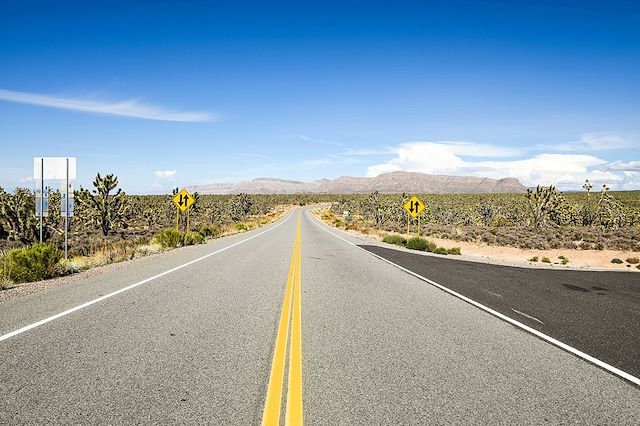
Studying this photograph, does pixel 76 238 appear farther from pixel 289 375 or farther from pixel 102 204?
pixel 289 375

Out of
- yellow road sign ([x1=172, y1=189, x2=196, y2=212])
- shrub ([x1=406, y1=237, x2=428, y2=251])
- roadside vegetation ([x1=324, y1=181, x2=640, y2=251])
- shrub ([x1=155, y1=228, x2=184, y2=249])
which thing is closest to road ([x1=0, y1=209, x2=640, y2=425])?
shrub ([x1=155, y1=228, x2=184, y2=249])

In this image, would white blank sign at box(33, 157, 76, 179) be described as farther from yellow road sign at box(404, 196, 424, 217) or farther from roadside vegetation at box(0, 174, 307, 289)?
yellow road sign at box(404, 196, 424, 217)

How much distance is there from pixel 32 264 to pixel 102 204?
25491 millimetres

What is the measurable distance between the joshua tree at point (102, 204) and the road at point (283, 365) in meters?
28.7

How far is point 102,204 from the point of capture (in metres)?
33.8

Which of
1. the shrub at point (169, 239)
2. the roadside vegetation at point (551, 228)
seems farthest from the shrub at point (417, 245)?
the shrub at point (169, 239)

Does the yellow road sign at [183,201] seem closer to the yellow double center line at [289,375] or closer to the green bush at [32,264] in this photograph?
the green bush at [32,264]

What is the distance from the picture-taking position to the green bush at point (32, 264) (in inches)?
408

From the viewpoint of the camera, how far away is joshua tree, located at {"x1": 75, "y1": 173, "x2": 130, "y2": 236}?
33719 mm

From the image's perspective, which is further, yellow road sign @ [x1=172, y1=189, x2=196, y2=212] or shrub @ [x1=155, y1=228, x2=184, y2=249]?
yellow road sign @ [x1=172, y1=189, x2=196, y2=212]

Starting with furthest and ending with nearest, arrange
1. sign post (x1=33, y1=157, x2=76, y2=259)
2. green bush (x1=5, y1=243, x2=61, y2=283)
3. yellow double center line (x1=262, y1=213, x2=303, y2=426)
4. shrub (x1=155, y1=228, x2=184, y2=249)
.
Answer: shrub (x1=155, y1=228, x2=184, y2=249), sign post (x1=33, y1=157, x2=76, y2=259), green bush (x1=5, y1=243, x2=61, y2=283), yellow double center line (x1=262, y1=213, x2=303, y2=426)

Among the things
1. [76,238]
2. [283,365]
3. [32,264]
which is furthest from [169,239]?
[283,365]

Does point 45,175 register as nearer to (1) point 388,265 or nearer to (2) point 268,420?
(1) point 388,265

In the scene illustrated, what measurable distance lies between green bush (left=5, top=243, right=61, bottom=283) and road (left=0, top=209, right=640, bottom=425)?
318 cm
